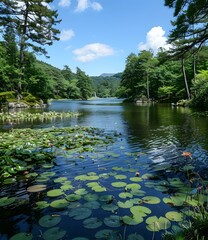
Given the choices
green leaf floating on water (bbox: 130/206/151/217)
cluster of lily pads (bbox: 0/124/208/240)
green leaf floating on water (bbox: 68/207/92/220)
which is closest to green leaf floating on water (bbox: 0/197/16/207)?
cluster of lily pads (bbox: 0/124/208/240)

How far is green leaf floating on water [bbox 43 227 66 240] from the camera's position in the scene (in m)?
2.33

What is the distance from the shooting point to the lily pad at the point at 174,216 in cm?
271

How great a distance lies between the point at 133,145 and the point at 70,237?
4856mm

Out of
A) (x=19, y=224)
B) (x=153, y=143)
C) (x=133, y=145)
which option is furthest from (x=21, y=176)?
(x=153, y=143)

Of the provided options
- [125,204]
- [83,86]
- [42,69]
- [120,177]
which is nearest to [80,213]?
[125,204]

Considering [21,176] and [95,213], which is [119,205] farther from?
[21,176]

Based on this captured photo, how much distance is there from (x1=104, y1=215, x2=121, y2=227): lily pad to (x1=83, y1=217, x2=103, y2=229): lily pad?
9 cm

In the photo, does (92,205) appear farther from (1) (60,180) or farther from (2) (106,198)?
(1) (60,180)

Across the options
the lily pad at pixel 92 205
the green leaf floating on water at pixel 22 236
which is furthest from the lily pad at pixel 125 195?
the green leaf floating on water at pixel 22 236

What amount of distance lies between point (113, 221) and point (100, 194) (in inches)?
33.1

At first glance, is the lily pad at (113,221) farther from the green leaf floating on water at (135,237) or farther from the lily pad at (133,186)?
the lily pad at (133,186)

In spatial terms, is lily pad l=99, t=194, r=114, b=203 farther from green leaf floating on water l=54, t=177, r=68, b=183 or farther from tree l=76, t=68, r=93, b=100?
tree l=76, t=68, r=93, b=100

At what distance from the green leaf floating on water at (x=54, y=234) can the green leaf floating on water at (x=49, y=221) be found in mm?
137

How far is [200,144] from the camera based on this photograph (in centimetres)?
709
